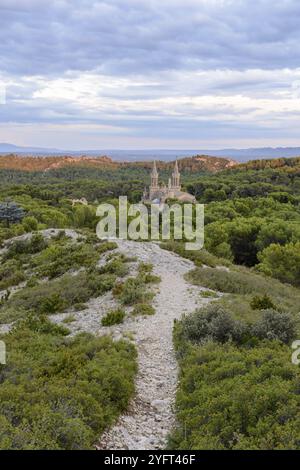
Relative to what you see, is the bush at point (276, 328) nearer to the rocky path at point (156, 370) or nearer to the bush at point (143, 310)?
the rocky path at point (156, 370)

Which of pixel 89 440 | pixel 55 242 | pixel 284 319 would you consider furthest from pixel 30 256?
pixel 89 440

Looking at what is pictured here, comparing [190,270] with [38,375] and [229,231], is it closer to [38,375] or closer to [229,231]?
[38,375]

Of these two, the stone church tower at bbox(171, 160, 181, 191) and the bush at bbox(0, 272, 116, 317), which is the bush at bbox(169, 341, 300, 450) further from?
the stone church tower at bbox(171, 160, 181, 191)

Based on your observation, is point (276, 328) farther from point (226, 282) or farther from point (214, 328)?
point (226, 282)

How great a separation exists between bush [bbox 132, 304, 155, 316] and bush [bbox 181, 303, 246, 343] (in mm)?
2665

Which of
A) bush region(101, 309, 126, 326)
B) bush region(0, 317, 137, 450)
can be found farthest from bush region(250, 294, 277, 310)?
bush region(0, 317, 137, 450)

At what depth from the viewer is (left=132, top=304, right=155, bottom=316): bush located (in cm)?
1499

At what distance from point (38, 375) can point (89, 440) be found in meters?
2.37

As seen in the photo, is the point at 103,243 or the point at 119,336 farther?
the point at 103,243

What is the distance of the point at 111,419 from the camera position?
306 inches

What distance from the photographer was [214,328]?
37.9 feet

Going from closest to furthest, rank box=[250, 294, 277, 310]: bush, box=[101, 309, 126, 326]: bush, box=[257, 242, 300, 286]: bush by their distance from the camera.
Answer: box=[101, 309, 126, 326]: bush, box=[250, 294, 277, 310]: bush, box=[257, 242, 300, 286]: bush

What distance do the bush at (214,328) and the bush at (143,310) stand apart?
2.67 meters

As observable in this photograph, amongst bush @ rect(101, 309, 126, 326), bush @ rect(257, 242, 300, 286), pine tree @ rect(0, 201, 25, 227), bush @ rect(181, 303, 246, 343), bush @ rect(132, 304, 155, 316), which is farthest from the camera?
pine tree @ rect(0, 201, 25, 227)
